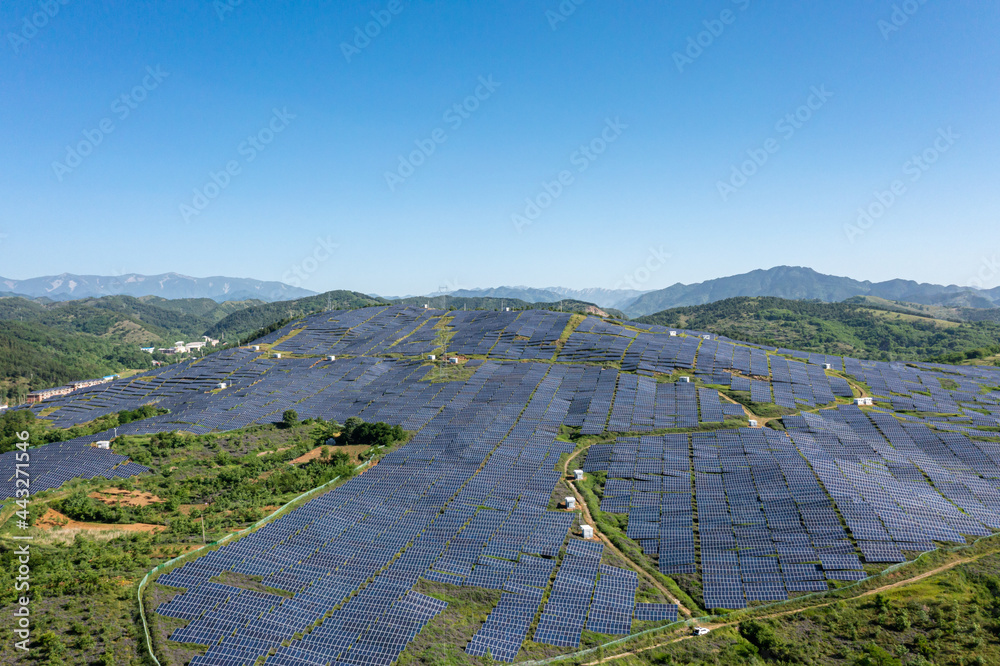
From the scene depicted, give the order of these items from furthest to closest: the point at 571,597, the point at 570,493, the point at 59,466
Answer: the point at 59,466 → the point at 570,493 → the point at 571,597

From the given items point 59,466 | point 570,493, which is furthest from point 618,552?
point 59,466

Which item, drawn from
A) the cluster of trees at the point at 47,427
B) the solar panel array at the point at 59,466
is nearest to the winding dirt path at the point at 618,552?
the solar panel array at the point at 59,466

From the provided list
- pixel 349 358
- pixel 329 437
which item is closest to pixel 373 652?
pixel 329 437

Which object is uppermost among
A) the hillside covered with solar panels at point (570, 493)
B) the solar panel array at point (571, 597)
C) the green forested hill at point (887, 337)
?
the green forested hill at point (887, 337)

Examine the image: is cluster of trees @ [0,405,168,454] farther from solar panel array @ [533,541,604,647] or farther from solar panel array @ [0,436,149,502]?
solar panel array @ [533,541,604,647]

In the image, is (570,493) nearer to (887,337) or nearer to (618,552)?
(618,552)

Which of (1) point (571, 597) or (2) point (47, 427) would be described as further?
(2) point (47, 427)

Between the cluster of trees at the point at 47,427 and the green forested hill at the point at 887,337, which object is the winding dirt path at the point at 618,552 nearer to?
the cluster of trees at the point at 47,427

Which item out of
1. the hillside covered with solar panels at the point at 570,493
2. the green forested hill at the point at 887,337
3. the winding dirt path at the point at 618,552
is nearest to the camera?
the hillside covered with solar panels at the point at 570,493
